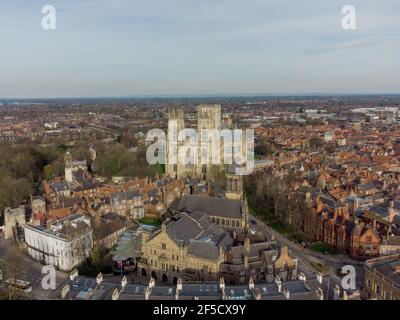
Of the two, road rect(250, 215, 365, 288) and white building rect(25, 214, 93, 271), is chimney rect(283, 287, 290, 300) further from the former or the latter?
white building rect(25, 214, 93, 271)

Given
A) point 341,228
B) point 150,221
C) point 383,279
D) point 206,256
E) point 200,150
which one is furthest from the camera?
point 200,150

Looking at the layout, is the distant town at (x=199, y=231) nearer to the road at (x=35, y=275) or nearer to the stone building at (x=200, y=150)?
the road at (x=35, y=275)

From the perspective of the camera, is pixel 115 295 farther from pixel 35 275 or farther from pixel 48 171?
pixel 48 171

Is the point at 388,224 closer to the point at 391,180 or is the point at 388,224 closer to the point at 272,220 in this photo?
the point at 272,220

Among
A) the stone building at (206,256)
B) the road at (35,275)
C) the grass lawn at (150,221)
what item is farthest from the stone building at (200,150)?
the road at (35,275)

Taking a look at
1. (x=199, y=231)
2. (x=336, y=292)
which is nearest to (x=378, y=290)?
(x=336, y=292)

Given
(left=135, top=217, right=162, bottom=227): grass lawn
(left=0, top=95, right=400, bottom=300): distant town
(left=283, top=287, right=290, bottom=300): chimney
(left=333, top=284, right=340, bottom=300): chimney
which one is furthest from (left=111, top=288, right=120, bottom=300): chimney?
(left=135, top=217, right=162, bottom=227): grass lawn
